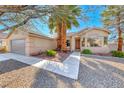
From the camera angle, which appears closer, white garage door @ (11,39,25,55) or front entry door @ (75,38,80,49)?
white garage door @ (11,39,25,55)

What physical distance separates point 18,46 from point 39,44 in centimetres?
223

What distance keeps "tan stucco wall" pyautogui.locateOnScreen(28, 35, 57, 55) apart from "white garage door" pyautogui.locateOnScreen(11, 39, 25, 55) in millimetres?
852

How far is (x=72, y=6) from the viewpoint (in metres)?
5.40

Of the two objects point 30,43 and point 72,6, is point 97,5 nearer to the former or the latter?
point 72,6

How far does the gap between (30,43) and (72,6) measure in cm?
671

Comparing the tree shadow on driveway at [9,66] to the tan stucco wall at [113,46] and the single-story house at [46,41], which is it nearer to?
the single-story house at [46,41]

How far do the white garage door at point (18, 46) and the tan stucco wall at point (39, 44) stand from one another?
852 millimetres

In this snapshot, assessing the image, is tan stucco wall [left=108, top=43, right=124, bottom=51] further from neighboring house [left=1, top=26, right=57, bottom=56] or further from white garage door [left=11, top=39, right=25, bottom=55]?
white garage door [left=11, top=39, right=25, bottom=55]

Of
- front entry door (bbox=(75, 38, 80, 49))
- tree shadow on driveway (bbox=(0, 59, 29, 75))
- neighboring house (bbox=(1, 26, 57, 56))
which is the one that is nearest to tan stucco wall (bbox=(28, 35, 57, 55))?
neighboring house (bbox=(1, 26, 57, 56))

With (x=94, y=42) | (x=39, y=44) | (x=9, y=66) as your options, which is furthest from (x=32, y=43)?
(x=94, y=42)

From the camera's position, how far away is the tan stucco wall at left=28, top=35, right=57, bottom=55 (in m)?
11.2

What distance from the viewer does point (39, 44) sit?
1155 centimetres

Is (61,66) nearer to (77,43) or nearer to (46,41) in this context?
(46,41)

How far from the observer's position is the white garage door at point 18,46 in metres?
11.6
